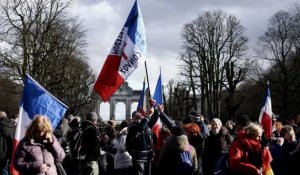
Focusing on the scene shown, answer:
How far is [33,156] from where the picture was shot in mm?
7551

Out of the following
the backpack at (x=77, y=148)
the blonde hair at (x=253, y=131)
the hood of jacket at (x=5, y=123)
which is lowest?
the backpack at (x=77, y=148)

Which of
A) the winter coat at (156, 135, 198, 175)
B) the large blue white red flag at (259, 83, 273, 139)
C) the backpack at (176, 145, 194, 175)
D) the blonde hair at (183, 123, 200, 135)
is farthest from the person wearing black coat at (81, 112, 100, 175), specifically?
the large blue white red flag at (259, 83, 273, 139)

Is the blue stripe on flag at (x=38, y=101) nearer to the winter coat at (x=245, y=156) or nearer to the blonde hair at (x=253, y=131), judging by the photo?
the winter coat at (x=245, y=156)

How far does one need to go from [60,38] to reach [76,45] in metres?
3.50

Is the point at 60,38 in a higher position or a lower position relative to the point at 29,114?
higher

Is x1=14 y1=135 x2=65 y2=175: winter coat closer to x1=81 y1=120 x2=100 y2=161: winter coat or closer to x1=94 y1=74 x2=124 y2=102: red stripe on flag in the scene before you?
x1=94 y1=74 x2=124 y2=102: red stripe on flag

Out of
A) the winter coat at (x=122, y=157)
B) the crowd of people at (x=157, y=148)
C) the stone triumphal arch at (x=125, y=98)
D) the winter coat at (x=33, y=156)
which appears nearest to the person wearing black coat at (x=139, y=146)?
the crowd of people at (x=157, y=148)

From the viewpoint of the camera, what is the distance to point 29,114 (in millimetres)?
9109

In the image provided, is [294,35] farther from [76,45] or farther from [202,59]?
[76,45]

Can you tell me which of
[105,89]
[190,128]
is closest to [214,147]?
[190,128]

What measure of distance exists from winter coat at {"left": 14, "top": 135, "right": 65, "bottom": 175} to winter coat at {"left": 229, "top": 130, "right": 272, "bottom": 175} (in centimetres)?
242

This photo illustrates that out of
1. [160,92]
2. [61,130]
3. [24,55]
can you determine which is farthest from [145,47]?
[24,55]

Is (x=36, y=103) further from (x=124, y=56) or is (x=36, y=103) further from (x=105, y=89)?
(x=124, y=56)

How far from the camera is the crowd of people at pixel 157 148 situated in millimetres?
7613
